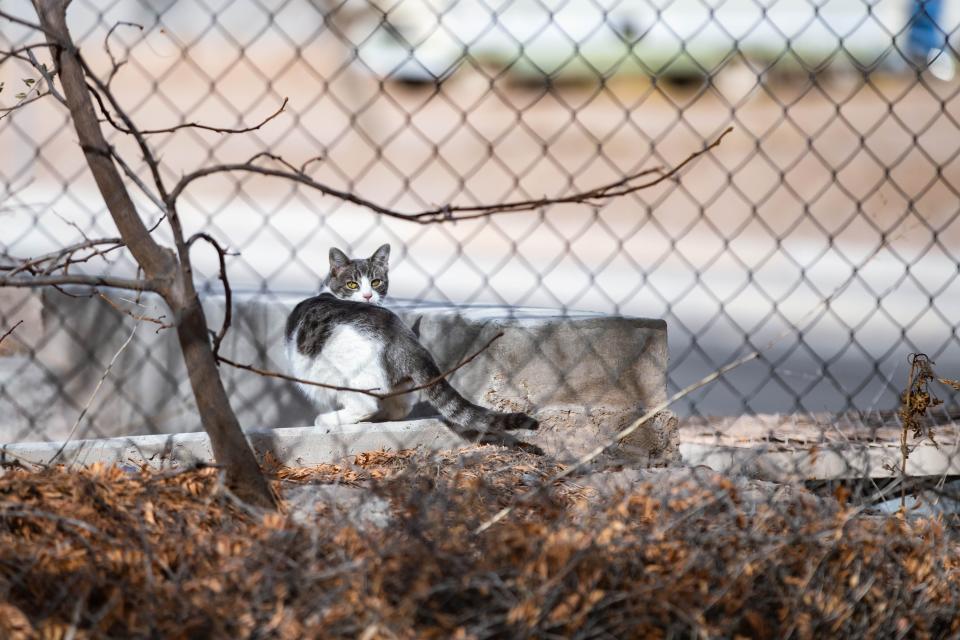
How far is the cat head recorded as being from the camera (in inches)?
153

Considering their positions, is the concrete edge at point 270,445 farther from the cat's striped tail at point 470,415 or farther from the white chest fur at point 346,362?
the white chest fur at point 346,362

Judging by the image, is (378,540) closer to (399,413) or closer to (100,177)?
(100,177)

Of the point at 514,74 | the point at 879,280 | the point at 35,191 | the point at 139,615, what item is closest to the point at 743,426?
the point at 139,615

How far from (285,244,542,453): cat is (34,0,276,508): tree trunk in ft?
2.99

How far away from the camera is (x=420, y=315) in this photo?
338cm

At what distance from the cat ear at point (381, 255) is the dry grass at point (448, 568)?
2.08m

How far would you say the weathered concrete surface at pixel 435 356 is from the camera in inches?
118

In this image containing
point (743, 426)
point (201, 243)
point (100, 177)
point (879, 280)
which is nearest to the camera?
point (100, 177)

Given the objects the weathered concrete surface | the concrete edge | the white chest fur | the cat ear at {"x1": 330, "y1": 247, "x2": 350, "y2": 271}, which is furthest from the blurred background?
the concrete edge

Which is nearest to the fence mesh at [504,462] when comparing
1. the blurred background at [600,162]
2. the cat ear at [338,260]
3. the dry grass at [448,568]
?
the dry grass at [448,568]

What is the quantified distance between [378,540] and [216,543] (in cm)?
28

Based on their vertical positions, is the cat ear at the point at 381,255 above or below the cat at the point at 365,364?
above

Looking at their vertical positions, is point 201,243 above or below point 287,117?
below

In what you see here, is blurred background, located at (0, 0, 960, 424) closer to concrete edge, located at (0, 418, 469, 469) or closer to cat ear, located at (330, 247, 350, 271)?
cat ear, located at (330, 247, 350, 271)
